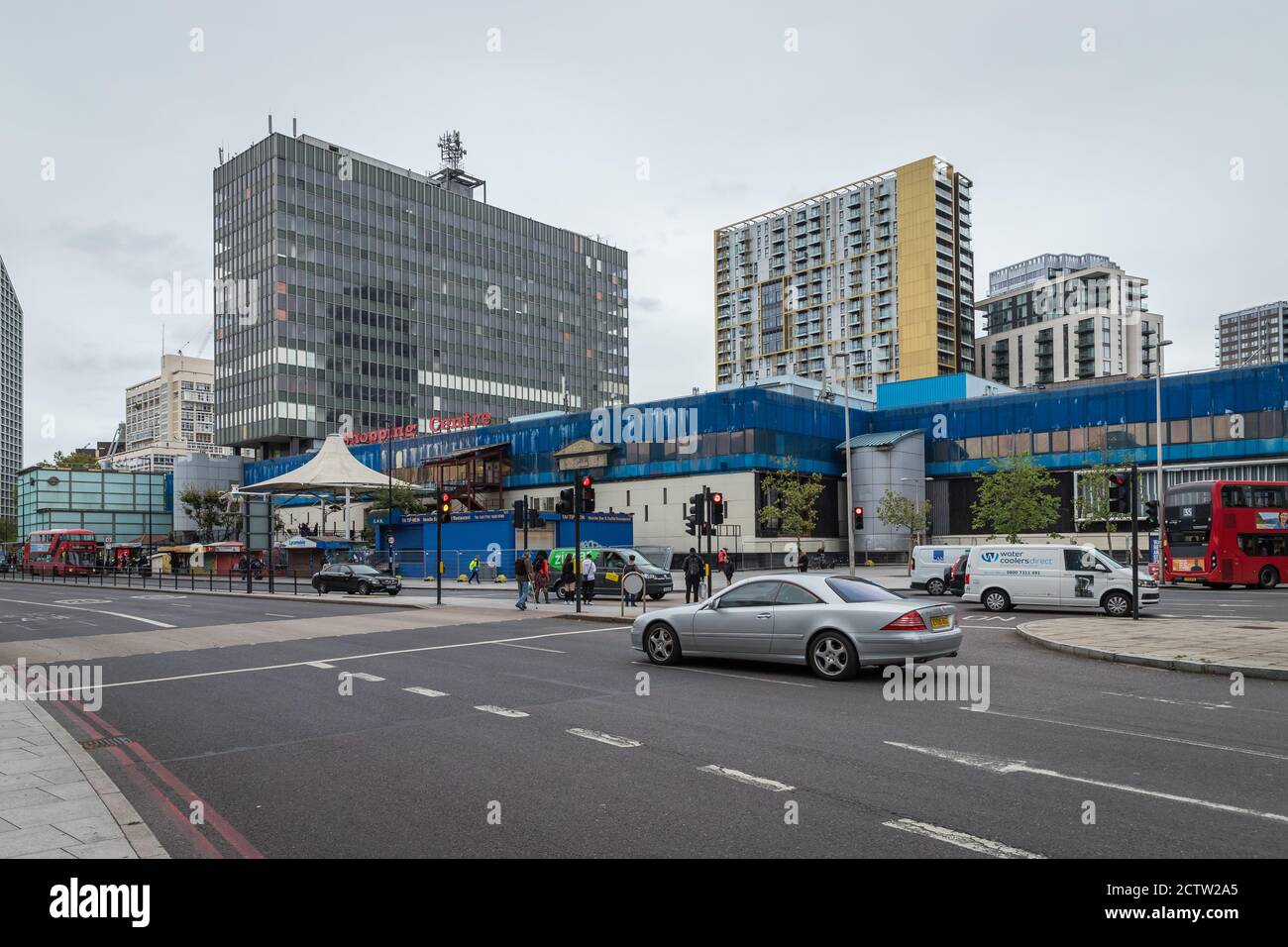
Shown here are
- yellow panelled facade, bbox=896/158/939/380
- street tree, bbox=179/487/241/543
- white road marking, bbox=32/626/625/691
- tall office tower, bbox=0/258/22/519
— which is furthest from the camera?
tall office tower, bbox=0/258/22/519

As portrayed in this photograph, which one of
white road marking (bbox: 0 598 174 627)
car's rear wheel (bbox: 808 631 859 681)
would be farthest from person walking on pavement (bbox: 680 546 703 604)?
car's rear wheel (bbox: 808 631 859 681)

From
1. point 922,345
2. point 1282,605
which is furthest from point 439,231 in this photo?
point 1282,605

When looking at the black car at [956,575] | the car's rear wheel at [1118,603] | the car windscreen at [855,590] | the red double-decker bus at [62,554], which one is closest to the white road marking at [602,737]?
the car windscreen at [855,590]

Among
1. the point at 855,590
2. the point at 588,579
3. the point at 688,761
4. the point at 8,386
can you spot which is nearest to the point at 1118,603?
the point at 855,590

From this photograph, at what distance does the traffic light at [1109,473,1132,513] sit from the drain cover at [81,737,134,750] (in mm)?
19033

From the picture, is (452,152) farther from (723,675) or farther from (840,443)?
(723,675)

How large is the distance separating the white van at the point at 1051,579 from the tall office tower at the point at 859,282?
89.7 metres

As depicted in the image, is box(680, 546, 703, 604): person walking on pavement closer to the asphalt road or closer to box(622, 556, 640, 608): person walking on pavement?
box(622, 556, 640, 608): person walking on pavement

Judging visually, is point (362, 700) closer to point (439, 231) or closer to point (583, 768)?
point (583, 768)

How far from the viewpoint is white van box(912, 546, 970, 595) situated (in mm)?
31109

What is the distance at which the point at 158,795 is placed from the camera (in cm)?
708

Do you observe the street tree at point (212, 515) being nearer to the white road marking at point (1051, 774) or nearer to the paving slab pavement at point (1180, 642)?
the paving slab pavement at point (1180, 642)

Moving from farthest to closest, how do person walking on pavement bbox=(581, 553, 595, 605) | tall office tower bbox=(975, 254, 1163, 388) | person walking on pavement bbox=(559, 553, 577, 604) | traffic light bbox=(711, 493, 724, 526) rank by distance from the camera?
tall office tower bbox=(975, 254, 1163, 388) < person walking on pavement bbox=(559, 553, 577, 604) < person walking on pavement bbox=(581, 553, 595, 605) < traffic light bbox=(711, 493, 724, 526)

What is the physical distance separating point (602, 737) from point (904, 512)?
54.6 m
